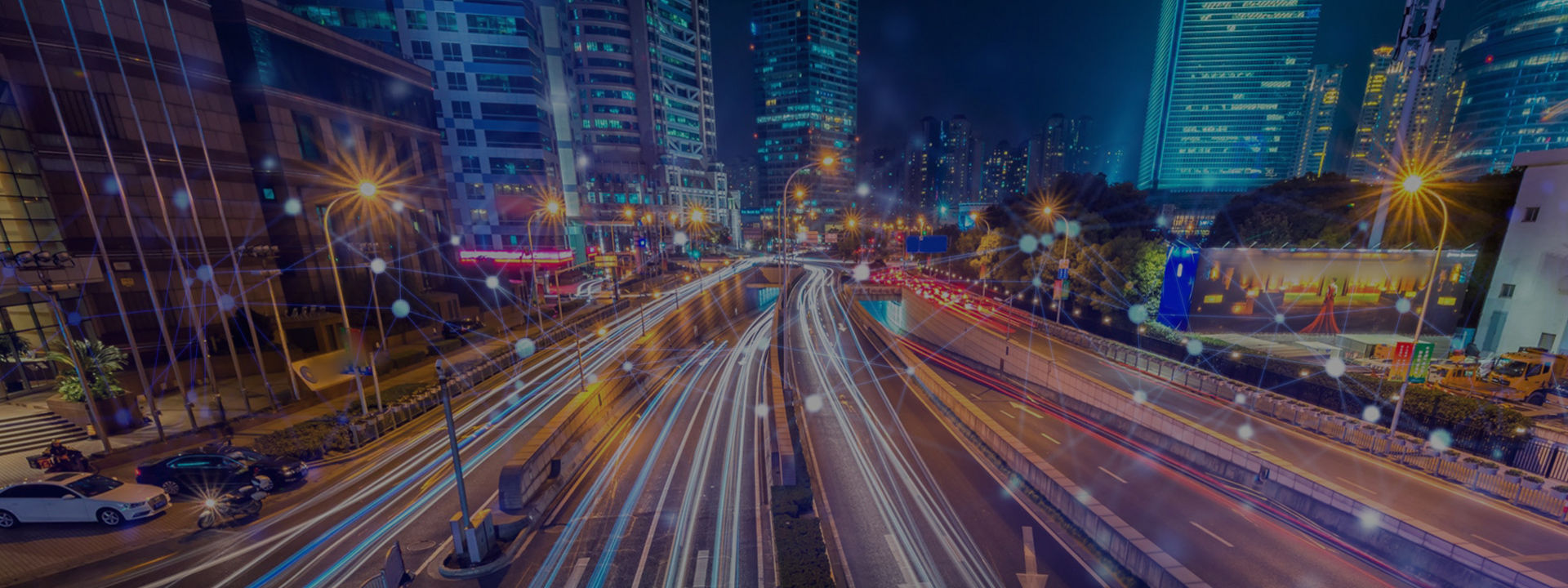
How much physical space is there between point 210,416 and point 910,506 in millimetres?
29791

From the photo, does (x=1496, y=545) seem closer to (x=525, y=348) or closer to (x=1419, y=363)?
(x=1419, y=363)

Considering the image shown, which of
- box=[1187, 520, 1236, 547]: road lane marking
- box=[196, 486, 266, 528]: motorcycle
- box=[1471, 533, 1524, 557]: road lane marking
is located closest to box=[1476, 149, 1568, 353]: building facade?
box=[1471, 533, 1524, 557]: road lane marking

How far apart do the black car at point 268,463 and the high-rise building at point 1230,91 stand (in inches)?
7393

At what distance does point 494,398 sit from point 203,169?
22146mm

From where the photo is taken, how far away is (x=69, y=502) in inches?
524

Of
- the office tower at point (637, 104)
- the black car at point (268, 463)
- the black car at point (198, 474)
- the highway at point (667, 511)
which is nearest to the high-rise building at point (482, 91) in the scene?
the office tower at point (637, 104)

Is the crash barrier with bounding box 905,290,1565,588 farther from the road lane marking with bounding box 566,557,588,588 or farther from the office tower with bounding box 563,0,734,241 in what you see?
the office tower with bounding box 563,0,734,241

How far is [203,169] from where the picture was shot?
26938 mm

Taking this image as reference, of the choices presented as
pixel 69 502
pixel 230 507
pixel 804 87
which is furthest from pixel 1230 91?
pixel 69 502

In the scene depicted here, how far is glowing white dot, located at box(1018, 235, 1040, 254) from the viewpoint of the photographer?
48.8 m

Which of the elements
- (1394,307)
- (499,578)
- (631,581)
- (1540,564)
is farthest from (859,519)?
(1394,307)

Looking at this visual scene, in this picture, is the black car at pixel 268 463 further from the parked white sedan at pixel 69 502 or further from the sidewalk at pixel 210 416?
the sidewalk at pixel 210 416

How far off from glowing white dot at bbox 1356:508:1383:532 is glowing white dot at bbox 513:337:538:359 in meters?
37.9

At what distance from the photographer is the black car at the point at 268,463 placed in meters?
15.9
